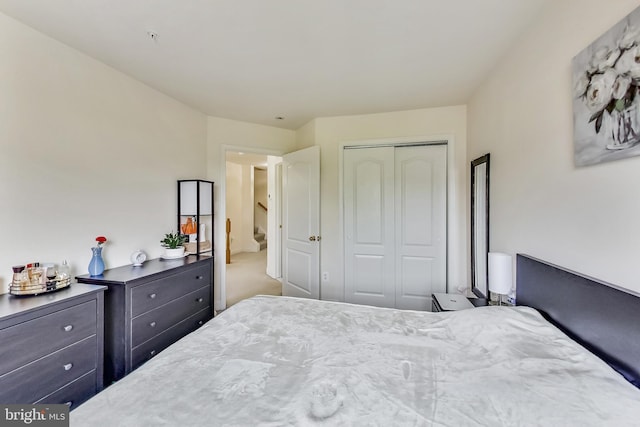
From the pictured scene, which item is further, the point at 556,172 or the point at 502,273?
the point at 502,273

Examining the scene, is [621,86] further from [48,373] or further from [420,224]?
[48,373]

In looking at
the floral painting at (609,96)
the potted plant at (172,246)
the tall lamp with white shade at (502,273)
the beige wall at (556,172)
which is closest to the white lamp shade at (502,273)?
the tall lamp with white shade at (502,273)

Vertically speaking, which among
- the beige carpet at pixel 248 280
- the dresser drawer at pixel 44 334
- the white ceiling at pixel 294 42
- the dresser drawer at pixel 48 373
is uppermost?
the white ceiling at pixel 294 42

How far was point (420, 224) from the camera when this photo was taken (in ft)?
10.2

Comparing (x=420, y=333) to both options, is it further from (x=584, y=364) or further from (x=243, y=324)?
(x=243, y=324)

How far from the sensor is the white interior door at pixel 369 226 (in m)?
3.20

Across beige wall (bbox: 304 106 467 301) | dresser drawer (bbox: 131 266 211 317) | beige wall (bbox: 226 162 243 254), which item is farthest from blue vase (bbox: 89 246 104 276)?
beige wall (bbox: 226 162 243 254)

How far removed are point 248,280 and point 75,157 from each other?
3.27 metres

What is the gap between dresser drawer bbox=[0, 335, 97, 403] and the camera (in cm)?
131

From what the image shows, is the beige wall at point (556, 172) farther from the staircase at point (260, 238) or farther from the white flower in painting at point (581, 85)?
the staircase at point (260, 238)

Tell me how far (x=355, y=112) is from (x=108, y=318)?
306 cm

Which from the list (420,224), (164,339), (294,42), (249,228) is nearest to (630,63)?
(294,42)

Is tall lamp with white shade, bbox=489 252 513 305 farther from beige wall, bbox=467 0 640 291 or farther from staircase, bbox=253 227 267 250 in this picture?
staircase, bbox=253 227 267 250

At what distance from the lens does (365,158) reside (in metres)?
3.27
